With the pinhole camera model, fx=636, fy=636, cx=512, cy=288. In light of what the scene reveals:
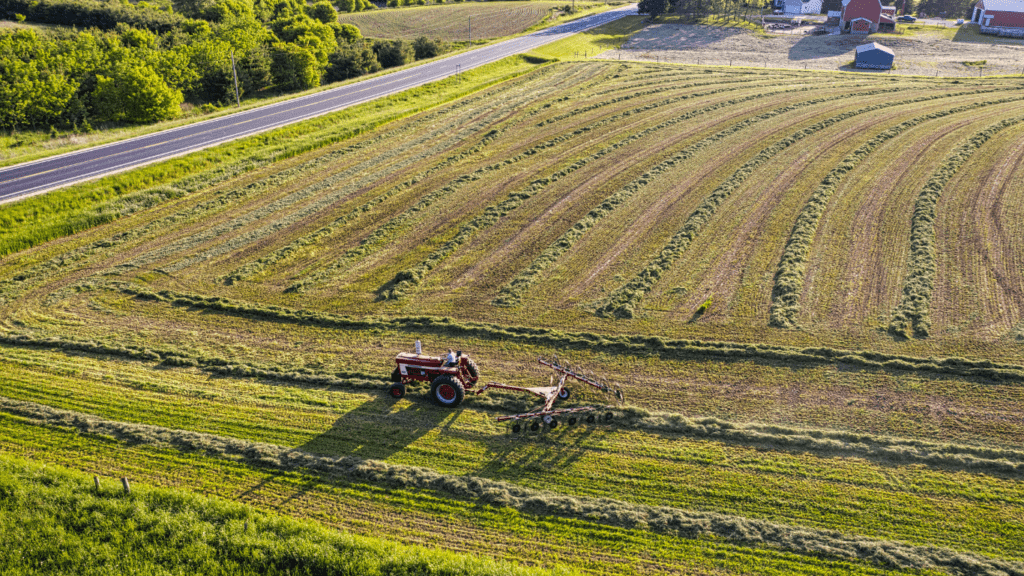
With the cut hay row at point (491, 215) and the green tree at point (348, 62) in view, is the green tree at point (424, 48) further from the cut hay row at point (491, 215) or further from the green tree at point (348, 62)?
the cut hay row at point (491, 215)

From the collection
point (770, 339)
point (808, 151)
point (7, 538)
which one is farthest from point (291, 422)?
point (808, 151)

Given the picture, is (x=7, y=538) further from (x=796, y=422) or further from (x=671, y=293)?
(x=671, y=293)

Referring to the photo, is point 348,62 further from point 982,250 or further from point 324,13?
point 982,250

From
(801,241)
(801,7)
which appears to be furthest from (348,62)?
(801,7)

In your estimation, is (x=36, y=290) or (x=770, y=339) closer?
(x=770, y=339)

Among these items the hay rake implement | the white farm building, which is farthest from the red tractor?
the white farm building
